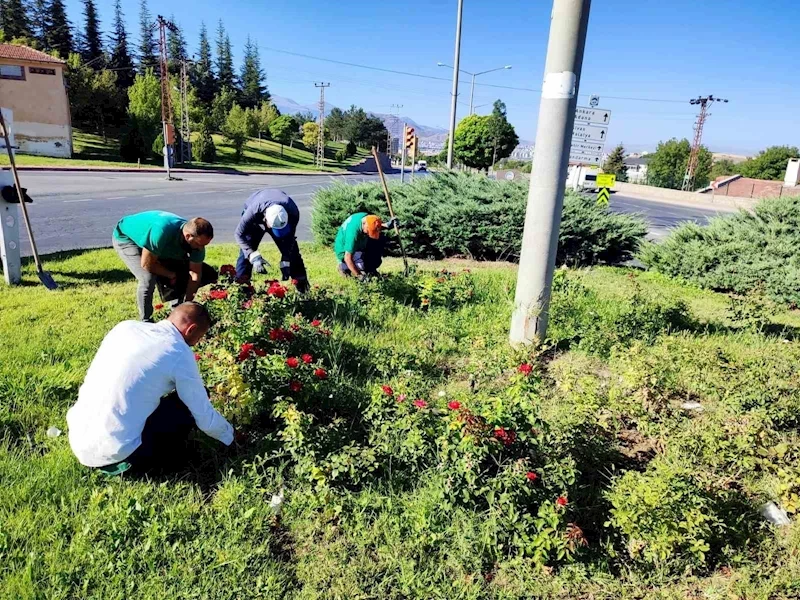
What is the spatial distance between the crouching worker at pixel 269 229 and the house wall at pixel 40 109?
3552 centimetres

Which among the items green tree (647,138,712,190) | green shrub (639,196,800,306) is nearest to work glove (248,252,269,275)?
green shrub (639,196,800,306)

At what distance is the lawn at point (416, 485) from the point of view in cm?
222

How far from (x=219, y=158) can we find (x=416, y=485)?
4594cm

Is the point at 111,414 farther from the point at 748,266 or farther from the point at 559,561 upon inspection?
the point at 748,266

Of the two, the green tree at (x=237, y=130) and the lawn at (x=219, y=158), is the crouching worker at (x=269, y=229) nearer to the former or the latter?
the lawn at (x=219, y=158)

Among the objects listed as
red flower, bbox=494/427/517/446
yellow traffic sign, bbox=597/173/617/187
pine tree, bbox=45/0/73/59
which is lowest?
red flower, bbox=494/427/517/446

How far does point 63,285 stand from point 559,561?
607 centimetres

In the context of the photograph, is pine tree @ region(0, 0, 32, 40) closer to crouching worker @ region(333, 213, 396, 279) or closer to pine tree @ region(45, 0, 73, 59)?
pine tree @ region(45, 0, 73, 59)

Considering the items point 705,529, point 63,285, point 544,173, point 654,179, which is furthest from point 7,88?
point 654,179

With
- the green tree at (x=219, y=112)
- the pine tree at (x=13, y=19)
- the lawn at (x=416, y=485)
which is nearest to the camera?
the lawn at (x=416, y=485)

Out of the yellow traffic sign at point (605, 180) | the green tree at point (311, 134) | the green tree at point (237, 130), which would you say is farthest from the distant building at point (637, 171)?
the yellow traffic sign at point (605, 180)

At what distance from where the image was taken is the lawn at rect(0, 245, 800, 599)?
7.28 ft

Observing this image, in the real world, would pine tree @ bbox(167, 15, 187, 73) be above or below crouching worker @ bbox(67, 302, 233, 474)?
above

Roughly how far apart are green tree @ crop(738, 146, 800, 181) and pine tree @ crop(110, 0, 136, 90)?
83219mm
